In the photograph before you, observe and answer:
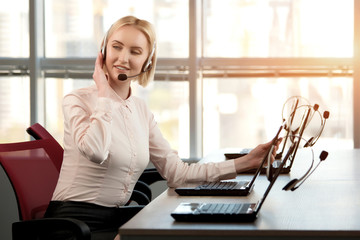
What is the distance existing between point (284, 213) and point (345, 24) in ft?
10.00

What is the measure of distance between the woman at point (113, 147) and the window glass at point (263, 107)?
76.3 inches

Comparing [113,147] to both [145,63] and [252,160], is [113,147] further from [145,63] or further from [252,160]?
[252,160]

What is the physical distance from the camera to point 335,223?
1456mm

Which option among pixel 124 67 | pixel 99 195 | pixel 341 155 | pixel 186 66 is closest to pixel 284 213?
pixel 99 195

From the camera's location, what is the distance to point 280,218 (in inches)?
60.4

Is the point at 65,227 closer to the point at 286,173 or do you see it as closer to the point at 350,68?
the point at 286,173

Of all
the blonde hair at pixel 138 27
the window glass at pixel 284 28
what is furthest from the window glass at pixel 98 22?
the blonde hair at pixel 138 27

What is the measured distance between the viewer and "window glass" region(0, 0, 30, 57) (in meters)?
4.59

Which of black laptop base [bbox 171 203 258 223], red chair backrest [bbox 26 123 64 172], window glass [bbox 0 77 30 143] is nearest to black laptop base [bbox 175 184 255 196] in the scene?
black laptop base [bbox 171 203 258 223]

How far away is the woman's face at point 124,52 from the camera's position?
7.82 ft

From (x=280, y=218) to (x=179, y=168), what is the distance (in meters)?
0.92

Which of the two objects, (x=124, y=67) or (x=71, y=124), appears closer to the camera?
(x=71, y=124)

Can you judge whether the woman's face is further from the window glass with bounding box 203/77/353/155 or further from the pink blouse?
the window glass with bounding box 203/77/353/155

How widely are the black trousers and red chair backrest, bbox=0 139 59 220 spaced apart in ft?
0.25
